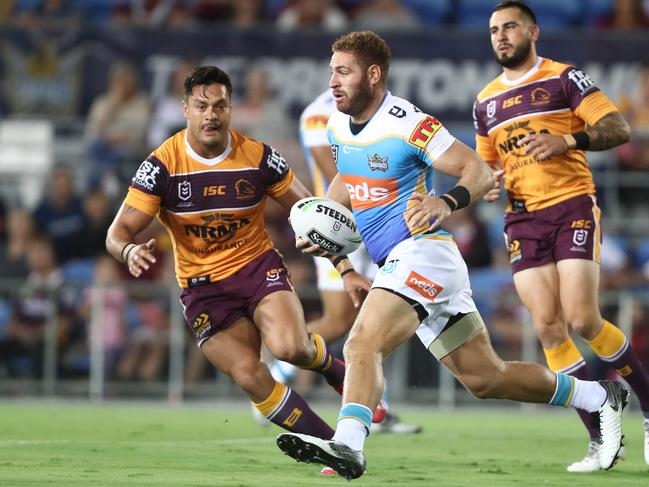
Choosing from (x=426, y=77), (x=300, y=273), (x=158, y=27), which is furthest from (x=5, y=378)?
(x=426, y=77)

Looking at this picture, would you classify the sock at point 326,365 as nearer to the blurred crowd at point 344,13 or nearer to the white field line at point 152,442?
the white field line at point 152,442

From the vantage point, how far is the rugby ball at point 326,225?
7.31 m

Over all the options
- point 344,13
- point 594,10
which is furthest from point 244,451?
point 594,10

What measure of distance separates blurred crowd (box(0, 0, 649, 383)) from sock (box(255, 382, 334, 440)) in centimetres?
663

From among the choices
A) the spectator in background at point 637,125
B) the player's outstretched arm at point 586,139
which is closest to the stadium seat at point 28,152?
the spectator in background at point 637,125

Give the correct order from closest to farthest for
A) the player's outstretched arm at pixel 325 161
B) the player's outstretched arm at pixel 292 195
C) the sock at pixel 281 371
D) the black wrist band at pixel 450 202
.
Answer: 1. the black wrist band at pixel 450 202
2. the player's outstretched arm at pixel 292 195
3. the player's outstretched arm at pixel 325 161
4. the sock at pixel 281 371

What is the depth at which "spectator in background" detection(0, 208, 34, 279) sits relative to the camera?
1546cm

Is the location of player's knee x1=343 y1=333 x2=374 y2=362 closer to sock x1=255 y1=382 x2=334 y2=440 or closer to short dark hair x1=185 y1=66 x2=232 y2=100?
sock x1=255 y1=382 x2=334 y2=440

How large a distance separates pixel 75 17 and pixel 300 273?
5.22 m

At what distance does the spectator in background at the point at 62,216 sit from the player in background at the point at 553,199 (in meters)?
8.08

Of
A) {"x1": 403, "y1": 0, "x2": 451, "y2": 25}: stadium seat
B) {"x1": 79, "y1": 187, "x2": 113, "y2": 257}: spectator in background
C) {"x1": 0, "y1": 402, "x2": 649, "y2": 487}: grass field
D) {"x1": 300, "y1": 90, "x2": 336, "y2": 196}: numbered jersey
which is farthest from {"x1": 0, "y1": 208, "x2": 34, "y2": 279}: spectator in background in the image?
{"x1": 300, "y1": 90, "x2": 336, "y2": 196}: numbered jersey

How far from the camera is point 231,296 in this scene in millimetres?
8109

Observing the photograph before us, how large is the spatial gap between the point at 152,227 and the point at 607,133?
331 inches

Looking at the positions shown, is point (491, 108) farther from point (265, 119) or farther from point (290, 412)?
point (265, 119)
